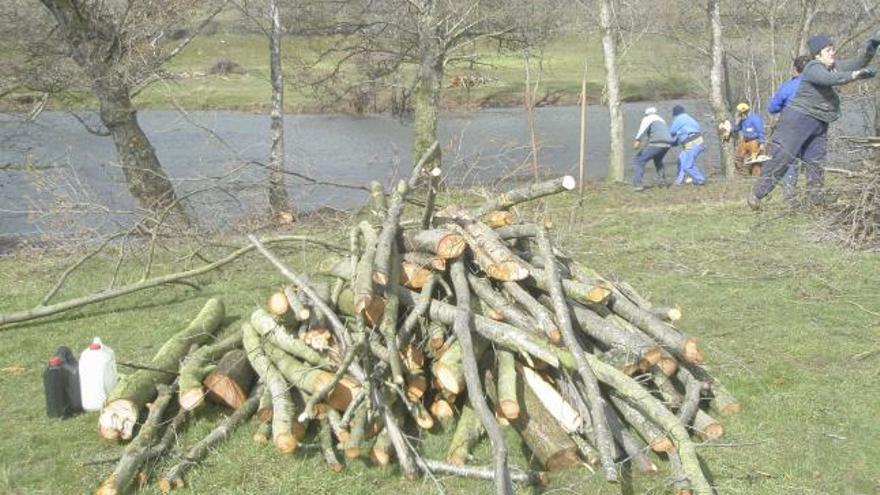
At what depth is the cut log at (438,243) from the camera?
16.7 ft

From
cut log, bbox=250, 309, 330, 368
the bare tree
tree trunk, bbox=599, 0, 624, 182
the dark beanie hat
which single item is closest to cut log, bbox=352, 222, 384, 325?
cut log, bbox=250, 309, 330, 368

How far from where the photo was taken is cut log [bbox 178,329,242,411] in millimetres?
4789

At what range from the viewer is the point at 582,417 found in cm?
443

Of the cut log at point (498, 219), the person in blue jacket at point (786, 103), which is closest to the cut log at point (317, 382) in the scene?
the cut log at point (498, 219)

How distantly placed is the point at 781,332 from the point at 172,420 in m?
Result: 3.96

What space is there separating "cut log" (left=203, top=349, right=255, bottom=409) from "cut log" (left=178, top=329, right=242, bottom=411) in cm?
5

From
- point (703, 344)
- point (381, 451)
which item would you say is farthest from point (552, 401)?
point (703, 344)

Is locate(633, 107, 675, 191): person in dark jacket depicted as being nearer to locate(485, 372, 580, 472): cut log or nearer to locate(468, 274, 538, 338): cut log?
locate(468, 274, 538, 338): cut log

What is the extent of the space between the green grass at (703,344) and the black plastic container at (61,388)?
0.08 metres

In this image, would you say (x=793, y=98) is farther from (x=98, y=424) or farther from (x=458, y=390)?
(x=98, y=424)

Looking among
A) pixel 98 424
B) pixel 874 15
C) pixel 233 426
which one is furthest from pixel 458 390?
pixel 874 15

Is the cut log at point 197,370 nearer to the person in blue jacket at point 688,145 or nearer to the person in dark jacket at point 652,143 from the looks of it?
the person in dark jacket at point 652,143

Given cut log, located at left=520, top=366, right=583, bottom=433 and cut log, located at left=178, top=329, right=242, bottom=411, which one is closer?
cut log, located at left=520, top=366, right=583, bottom=433

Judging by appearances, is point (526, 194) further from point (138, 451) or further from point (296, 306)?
point (138, 451)
